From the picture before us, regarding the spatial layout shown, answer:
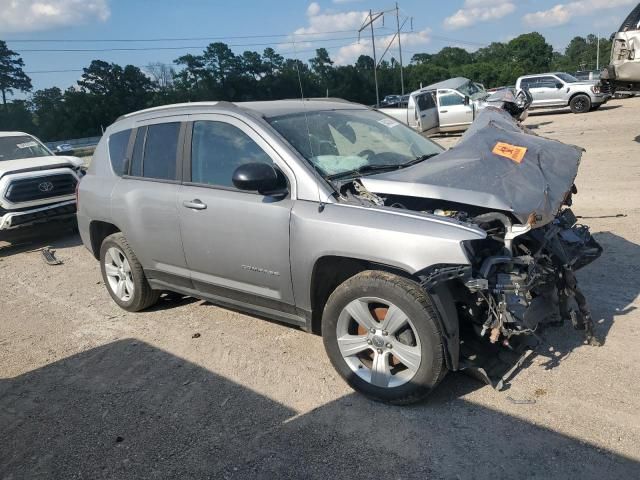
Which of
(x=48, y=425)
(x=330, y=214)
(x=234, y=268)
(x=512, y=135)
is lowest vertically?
(x=48, y=425)


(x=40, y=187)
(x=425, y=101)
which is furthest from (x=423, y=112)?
(x=40, y=187)

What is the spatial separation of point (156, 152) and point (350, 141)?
69.0 inches

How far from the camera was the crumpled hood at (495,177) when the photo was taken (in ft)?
10.6

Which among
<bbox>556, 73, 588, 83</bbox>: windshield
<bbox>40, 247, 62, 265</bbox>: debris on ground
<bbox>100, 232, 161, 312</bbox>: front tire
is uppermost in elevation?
<bbox>556, 73, 588, 83</bbox>: windshield

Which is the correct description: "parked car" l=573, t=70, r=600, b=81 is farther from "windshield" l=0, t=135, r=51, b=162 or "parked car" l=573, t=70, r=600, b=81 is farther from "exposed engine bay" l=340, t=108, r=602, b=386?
"exposed engine bay" l=340, t=108, r=602, b=386

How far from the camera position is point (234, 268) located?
405cm

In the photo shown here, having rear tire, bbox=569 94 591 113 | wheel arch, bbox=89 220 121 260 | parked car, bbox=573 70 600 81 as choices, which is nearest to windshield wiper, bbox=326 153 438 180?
wheel arch, bbox=89 220 121 260

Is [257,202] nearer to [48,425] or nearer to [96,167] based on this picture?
[48,425]

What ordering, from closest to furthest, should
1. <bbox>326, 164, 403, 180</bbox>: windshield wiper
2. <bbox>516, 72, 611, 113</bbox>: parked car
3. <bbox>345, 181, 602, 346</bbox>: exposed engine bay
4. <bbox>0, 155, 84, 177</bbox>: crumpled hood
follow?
Answer: <bbox>345, 181, 602, 346</bbox>: exposed engine bay, <bbox>326, 164, 403, 180</bbox>: windshield wiper, <bbox>0, 155, 84, 177</bbox>: crumpled hood, <bbox>516, 72, 611, 113</bbox>: parked car

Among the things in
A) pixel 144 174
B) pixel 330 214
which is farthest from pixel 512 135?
pixel 144 174

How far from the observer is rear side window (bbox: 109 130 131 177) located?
5137 millimetres

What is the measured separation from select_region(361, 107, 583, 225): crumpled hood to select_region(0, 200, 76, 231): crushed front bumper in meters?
7.09

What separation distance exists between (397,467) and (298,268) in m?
1.39

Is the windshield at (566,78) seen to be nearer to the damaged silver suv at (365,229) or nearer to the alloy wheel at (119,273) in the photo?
the damaged silver suv at (365,229)
